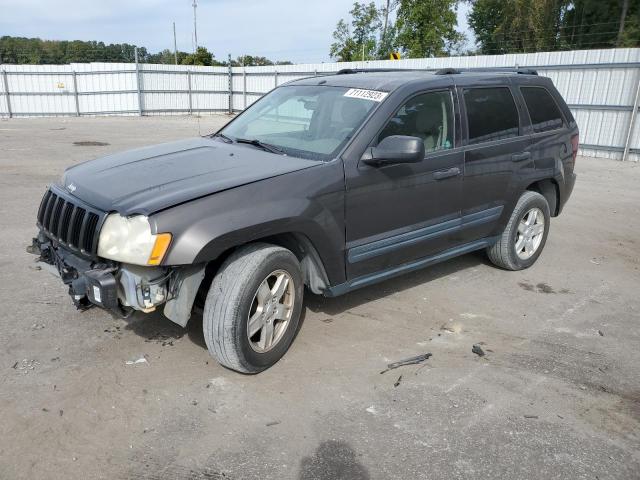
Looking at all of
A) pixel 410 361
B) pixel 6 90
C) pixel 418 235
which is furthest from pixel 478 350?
pixel 6 90

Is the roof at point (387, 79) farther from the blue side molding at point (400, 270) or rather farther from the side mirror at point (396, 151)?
the blue side molding at point (400, 270)

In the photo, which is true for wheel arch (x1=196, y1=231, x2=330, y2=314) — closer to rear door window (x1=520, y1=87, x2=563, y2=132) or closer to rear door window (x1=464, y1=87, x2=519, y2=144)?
rear door window (x1=464, y1=87, x2=519, y2=144)

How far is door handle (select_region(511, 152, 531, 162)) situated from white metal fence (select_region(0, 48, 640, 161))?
1065cm

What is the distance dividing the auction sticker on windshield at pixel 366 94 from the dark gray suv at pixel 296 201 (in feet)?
0.07

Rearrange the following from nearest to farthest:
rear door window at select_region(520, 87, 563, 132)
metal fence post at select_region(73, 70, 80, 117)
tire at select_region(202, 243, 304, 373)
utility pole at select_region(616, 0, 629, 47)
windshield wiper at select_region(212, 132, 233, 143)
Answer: tire at select_region(202, 243, 304, 373), windshield wiper at select_region(212, 132, 233, 143), rear door window at select_region(520, 87, 563, 132), metal fence post at select_region(73, 70, 80, 117), utility pole at select_region(616, 0, 629, 47)

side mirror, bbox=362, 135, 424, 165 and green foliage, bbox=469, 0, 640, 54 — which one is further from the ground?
green foliage, bbox=469, 0, 640, 54

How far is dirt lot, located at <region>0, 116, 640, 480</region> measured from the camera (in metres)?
2.74

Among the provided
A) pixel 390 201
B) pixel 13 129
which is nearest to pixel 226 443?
pixel 390 201

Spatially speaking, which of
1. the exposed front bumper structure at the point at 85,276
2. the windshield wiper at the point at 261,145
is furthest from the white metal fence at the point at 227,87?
the exposed front bumper structure at the point at 85,276

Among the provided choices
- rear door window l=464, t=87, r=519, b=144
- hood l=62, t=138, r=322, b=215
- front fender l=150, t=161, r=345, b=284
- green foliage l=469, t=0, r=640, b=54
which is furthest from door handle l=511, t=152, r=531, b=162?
green foliage l=469, t=0, r=640, b=54

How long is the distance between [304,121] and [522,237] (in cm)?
267

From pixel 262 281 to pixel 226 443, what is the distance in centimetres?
95

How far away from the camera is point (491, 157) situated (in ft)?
15.6

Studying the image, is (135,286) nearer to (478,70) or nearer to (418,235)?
(418,235)
